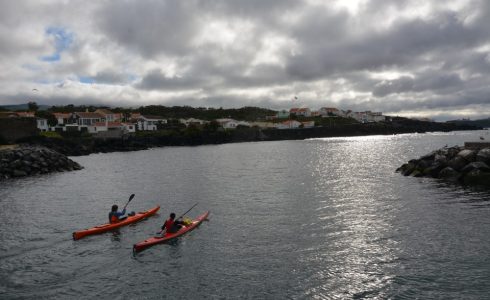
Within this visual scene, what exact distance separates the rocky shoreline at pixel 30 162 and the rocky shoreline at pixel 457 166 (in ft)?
174

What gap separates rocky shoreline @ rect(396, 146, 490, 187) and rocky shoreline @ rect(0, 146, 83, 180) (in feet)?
174

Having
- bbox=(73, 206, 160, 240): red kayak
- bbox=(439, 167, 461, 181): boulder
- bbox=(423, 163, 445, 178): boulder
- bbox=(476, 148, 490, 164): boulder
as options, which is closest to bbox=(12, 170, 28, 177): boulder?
bbox=(73, 206, 160, 240): red kayak

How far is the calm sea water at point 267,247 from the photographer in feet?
53.6

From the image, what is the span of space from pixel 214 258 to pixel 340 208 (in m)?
14.1

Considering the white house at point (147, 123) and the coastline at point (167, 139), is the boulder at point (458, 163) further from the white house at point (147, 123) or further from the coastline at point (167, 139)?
the white house at point (147, 123)

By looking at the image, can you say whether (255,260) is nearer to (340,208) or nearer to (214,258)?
(214,258)

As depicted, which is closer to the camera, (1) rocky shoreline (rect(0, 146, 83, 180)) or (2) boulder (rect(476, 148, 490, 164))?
(2) boulder (rect(476, 148, 490, 164))

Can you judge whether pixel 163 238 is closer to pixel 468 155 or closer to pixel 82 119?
pixel 468 155

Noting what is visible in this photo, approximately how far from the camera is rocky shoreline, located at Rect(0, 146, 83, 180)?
57875mm

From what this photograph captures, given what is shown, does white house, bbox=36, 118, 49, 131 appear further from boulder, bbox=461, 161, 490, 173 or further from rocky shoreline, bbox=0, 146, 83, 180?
boulder, bbox=461, 161, 490, 173

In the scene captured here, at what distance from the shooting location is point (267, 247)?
21391 mm

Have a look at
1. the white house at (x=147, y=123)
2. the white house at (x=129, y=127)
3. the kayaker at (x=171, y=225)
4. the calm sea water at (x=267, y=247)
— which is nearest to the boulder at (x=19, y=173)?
the calm sea water at (x=267, y=247)

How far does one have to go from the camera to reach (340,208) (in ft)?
101

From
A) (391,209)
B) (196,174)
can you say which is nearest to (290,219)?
(391,209)
